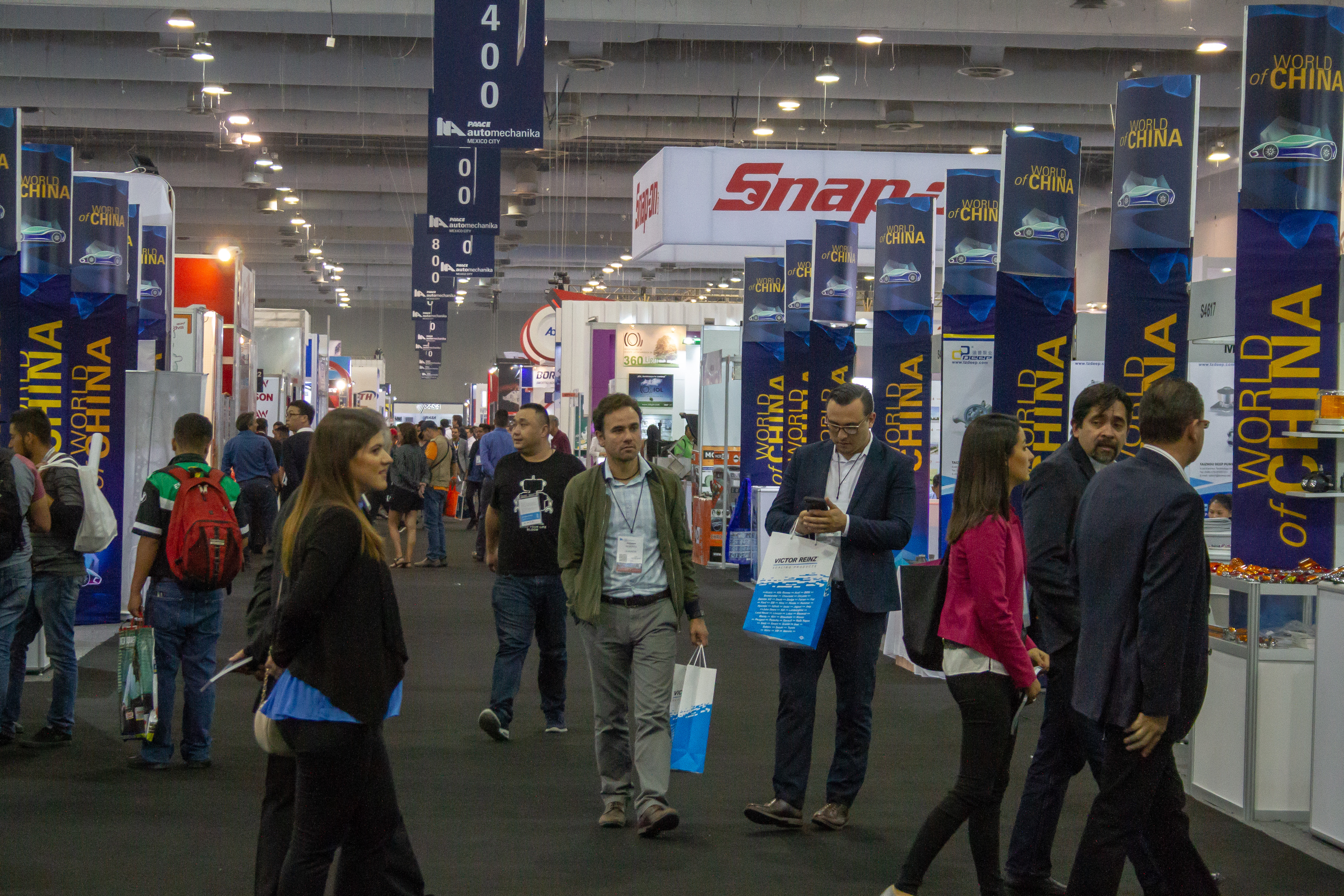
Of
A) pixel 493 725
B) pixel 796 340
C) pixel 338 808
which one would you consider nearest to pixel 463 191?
pixel 796 340

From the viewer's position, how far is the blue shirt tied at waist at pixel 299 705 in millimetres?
Answer: 2664

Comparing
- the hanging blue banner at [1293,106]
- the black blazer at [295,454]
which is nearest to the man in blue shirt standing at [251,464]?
the black blazer at [295,454]

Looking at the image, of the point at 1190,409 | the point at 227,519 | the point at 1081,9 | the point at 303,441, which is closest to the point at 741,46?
the point at 1081,9

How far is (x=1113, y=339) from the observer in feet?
20.0

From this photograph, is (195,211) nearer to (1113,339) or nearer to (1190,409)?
(1113,339)

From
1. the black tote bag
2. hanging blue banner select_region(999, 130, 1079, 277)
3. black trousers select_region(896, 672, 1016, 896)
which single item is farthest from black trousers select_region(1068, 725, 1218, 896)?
hanging blue banner select_region(999, 130, 1079, 277)

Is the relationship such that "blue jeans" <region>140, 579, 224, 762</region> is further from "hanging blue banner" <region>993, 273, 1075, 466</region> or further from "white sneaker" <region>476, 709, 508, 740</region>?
"hanging blue banner" <region>993, 273, 1075, 466</region>

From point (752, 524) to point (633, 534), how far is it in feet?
24.7

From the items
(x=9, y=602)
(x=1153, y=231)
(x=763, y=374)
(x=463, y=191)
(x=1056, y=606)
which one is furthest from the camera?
(x=763, y=374)

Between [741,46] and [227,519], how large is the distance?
30.9ft

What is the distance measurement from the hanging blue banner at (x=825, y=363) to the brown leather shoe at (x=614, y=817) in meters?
6.77

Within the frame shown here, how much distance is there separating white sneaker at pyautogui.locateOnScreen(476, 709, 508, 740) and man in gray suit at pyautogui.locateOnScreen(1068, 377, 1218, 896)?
3.16 metres

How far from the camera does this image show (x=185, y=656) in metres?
5.16

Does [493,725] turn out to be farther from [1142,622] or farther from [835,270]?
[835,270]
